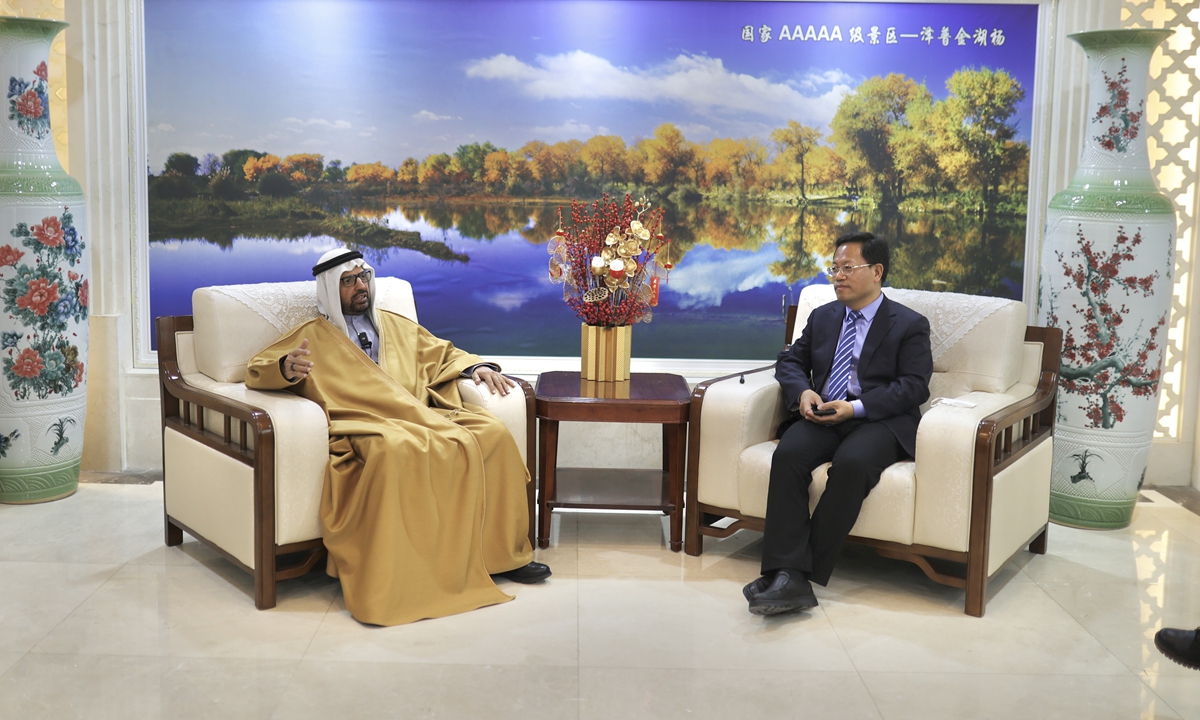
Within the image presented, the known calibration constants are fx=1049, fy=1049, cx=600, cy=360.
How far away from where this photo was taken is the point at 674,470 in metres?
4.04

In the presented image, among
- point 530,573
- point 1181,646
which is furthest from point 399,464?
point 1181,646

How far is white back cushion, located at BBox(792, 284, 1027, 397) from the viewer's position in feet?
13.0

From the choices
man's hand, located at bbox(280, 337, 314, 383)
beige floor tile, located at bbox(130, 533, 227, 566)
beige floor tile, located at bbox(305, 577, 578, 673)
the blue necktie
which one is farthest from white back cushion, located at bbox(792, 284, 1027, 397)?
beige floor tile, located at bbox(130, 533, 227, 566)

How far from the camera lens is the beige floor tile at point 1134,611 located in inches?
126

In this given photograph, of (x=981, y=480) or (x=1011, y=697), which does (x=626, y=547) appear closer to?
(x=981, y=480)

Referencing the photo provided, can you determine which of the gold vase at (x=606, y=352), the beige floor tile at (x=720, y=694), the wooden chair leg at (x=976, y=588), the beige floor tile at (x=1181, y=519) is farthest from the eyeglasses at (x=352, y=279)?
the beige floor tile at (x=1181, y=519)

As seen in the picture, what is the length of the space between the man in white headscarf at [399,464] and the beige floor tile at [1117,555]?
196cm

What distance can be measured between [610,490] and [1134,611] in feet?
6.29

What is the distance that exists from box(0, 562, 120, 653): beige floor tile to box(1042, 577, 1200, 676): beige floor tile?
330cm

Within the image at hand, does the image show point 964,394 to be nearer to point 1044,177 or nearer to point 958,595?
point 958,595

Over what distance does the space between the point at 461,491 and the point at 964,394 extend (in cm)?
191

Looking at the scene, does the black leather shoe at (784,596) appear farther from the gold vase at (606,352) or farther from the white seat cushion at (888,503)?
the gold vase at (606,352)

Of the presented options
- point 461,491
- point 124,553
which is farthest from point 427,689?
point 124,553

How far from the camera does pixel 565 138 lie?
16.3 ft
